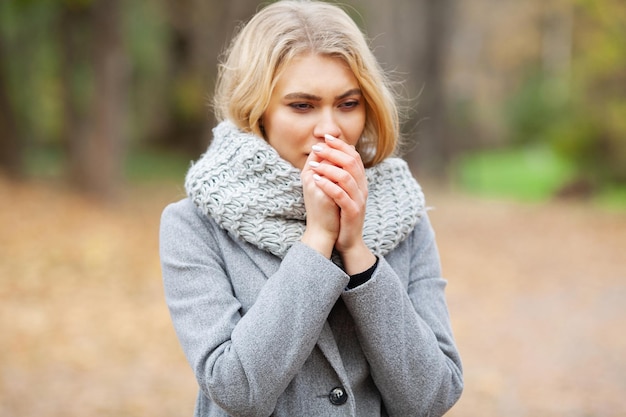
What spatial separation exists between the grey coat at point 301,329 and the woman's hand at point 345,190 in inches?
2.7

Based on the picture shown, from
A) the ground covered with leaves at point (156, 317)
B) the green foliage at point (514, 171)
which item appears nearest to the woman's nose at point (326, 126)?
the ground covered with leaves at point (156, 317)

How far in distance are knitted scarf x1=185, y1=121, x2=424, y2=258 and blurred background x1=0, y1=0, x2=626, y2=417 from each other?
0.63m

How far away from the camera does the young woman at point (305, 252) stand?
190 centimetres

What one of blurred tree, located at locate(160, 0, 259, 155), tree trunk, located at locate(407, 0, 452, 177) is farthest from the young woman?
tree trunk, located at locate(407, 0, 452, 177)

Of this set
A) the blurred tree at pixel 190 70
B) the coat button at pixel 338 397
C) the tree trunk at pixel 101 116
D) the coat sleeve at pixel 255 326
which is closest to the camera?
the coat sleeve at pixel 255 326

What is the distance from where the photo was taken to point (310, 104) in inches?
82.0

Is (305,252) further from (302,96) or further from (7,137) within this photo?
(7,137)

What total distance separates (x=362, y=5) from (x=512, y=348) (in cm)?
1318

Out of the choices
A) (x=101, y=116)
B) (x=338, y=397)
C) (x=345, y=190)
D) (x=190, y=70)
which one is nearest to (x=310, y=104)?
(x=345, y=190)

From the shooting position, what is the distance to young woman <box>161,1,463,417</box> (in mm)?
1899

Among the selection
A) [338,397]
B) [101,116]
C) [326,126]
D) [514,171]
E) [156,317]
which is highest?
[326,126]

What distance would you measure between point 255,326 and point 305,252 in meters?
0.22

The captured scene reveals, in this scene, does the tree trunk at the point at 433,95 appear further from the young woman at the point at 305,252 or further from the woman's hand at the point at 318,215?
the woman's hand at the point at 318,215

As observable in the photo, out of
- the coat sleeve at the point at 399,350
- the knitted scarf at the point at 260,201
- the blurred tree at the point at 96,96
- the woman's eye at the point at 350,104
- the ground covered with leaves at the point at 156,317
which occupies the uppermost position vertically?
the woman's eye at the point at 350,104
